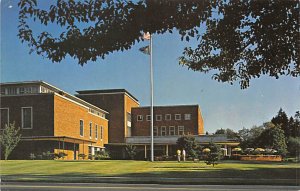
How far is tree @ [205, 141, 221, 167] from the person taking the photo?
4.45m

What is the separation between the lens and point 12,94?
4609 millimetres

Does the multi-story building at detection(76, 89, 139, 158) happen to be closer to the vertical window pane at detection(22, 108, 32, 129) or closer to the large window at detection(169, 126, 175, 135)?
the large window at detection(169, 126, 175, 135)

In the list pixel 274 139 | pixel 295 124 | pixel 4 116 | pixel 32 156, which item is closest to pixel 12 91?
pixel 4 116

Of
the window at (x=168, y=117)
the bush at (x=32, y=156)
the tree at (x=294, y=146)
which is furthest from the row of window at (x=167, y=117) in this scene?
the bush at (x=32, y=156)

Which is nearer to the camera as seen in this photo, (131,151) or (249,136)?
(249,136)

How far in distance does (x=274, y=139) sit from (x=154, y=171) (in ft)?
4.40

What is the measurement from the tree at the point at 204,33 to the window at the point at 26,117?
71 cm

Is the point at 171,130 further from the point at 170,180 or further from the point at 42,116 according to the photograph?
the point at 42,116

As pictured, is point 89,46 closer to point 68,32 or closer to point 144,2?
point 68,32

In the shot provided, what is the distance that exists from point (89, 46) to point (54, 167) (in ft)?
4.76

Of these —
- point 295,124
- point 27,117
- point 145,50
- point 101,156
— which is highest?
point 145,50

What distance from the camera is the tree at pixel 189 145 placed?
14.8 ft

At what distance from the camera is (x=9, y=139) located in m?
4.71

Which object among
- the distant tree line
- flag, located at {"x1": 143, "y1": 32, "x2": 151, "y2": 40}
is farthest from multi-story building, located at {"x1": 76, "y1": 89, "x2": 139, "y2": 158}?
the distant tree line
